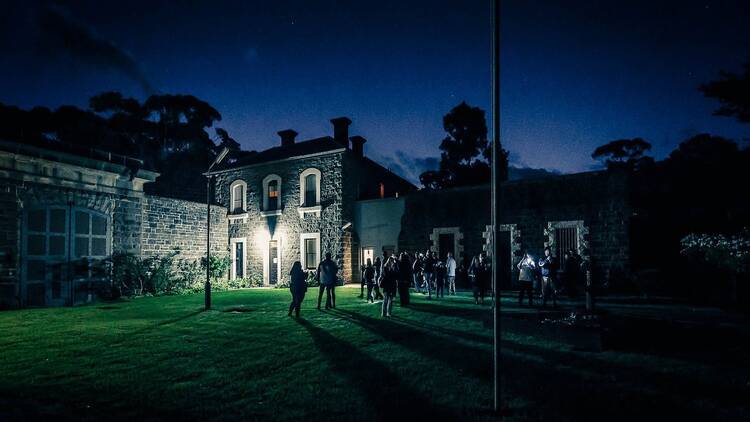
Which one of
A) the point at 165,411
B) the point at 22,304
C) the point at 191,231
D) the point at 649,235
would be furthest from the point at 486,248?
the point at 22,304

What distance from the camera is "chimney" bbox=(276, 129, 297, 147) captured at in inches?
1152

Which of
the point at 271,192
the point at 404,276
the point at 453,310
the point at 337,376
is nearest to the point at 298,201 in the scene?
the point at 271,192

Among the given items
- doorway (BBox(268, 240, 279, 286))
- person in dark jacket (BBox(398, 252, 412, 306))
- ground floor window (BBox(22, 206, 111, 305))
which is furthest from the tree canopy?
person in dark jacket (BBox(398, 252, 412, 306))

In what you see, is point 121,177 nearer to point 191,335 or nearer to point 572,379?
point 191,335

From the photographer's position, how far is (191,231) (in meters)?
23.1

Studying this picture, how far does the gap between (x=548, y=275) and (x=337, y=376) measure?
926cm

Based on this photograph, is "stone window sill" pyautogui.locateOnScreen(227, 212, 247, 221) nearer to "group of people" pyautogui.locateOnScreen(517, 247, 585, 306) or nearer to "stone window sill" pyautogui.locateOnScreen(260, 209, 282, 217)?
"stone window sill" pyautogui.locateOnScreen(260, 209, 282, 217)

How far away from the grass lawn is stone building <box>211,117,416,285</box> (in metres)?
13.9

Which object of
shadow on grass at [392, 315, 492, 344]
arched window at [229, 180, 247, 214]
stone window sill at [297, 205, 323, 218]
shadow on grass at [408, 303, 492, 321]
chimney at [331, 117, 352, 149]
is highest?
chimney at [331, 117, 352, 149]

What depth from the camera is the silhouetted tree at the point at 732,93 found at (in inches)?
521

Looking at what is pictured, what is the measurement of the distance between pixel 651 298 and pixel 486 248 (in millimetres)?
6844

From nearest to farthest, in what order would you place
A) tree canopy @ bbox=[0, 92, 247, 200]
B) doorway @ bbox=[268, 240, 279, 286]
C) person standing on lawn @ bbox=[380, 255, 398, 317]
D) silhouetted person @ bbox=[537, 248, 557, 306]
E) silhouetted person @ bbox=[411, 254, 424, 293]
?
person standing on lawn @ bbox=[380, 255, 398, 317]
silhouetted person @ bbox=[537, 248, 557, 306]
silhouetted person @ bbox=[411, 254, 424, 293]
doorway @ bbox=[268, 240, 279, 286]
tree canopy @ bbox=[0, 92, 247, 200]

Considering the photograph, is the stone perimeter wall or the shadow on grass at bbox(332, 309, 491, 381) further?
the stone perimeter wall

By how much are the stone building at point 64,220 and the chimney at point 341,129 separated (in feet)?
36.4
